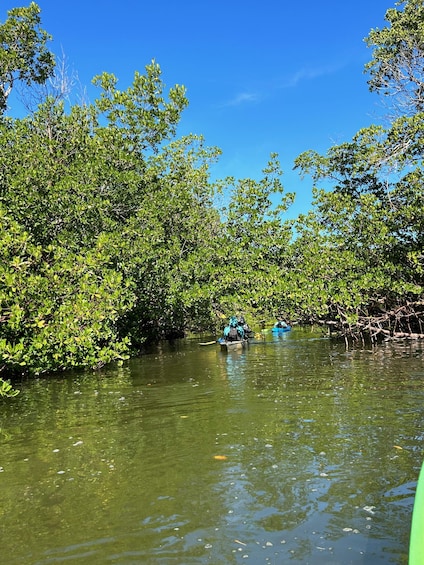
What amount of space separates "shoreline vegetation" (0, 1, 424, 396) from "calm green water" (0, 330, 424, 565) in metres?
3.19

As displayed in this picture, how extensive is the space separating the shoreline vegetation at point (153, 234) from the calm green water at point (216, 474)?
3191 millimetres

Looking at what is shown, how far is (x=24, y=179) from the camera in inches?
538

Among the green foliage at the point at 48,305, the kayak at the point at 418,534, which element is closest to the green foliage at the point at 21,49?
the green foliage at the point at 48,305

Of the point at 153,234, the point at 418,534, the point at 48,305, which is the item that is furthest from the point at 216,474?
the point at 153,234

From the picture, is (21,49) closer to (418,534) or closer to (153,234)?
(153,234)

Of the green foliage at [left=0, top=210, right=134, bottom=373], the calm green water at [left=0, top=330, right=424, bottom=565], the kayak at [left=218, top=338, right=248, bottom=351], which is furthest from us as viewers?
the kayak at [left=218, top=338, right=248, bottom=351]

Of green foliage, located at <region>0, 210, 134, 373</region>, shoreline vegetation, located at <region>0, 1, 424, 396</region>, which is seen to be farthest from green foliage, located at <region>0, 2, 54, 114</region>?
green foliage, located at <region>0, 210, 134, 373</region>

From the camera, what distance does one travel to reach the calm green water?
344cm

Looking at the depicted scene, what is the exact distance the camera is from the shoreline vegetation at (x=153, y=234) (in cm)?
1215

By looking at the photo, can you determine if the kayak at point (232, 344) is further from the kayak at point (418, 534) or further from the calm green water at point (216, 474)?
the kayak at point (418, 534)

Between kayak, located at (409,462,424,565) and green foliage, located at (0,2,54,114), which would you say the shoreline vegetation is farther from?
kayak, located at (409,462,424,565)

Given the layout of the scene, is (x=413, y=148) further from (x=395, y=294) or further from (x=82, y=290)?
(x=82, y=290)

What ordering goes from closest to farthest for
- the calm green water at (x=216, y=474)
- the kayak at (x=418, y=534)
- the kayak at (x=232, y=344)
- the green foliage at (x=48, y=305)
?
the kayak at (x=418, y=534), the calm green water at (x=216, y=474), the green foliage at (x=48, y=305), the kayak at (x=232, y=344)

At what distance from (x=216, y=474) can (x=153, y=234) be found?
13545 mm
